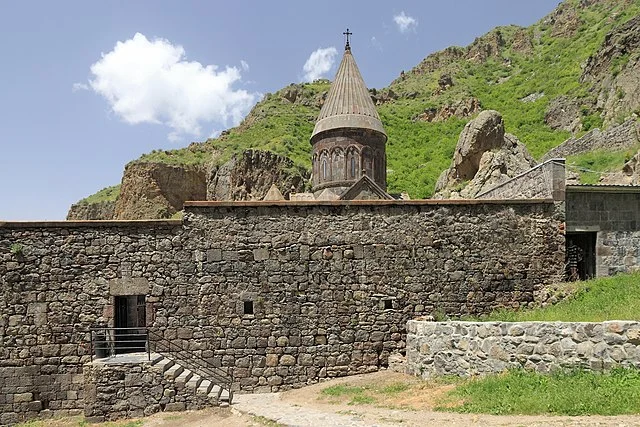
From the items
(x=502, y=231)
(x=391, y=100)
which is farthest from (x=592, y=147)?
(x=391, y=100)

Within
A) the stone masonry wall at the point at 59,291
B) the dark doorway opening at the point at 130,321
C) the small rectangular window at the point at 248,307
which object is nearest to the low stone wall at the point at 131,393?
the dark doorway opening at the point at 130,321

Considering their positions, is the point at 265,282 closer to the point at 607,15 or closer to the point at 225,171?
the point at 225,171

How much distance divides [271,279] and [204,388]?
2864 millimetres

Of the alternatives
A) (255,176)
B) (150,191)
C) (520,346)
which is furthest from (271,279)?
(255,176)

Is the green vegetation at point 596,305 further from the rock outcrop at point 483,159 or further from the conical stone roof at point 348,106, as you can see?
the rock outcrop at point 483,159

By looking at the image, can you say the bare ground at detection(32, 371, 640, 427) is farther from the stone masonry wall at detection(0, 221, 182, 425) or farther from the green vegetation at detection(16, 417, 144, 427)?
the stone masonry wall at detection(0, 221, 182, 425)

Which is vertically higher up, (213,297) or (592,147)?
(592,147)

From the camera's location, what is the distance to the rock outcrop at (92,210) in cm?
4009

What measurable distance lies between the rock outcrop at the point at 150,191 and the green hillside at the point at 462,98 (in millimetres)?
8251

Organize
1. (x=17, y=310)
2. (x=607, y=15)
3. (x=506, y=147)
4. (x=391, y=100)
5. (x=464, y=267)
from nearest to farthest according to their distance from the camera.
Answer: (x=17, y=310), (x=464, y=267), (x=506, y=147), (x=607, y=15), (x=391, y=100)

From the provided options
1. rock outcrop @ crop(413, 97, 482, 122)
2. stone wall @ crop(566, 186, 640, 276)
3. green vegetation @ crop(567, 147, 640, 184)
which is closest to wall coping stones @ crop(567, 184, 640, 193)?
stone wall @ crop(566, 186, 640, 276)

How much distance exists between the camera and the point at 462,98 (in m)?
57.4

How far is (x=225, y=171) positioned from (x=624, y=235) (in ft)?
102

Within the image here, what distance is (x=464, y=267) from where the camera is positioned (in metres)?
11.4
